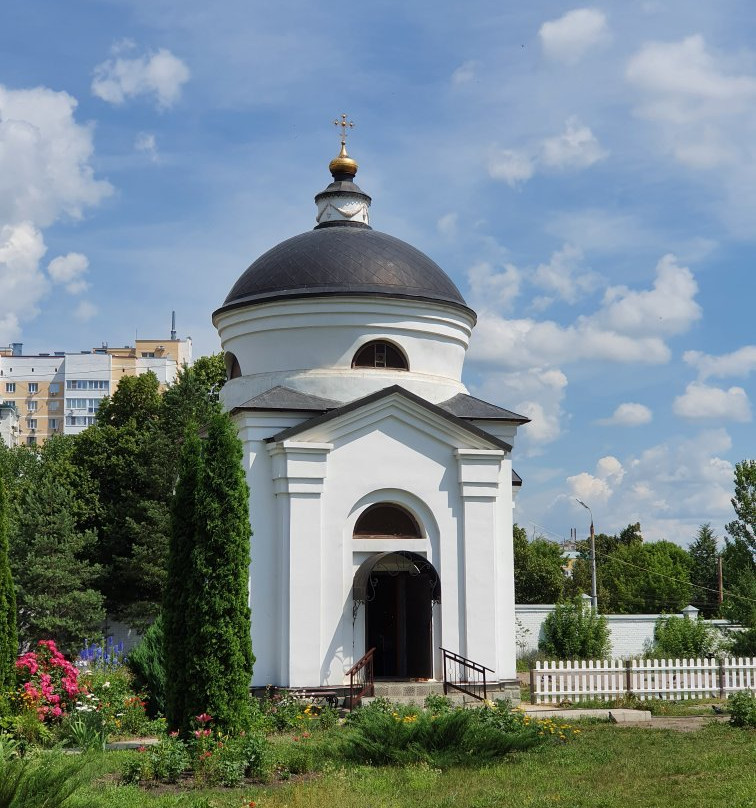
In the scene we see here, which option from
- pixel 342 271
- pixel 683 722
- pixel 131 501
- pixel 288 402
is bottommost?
pixel 683 722

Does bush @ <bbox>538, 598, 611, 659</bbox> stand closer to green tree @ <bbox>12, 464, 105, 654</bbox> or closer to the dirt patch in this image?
the dirt patch

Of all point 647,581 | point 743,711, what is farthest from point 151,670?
point 647,581

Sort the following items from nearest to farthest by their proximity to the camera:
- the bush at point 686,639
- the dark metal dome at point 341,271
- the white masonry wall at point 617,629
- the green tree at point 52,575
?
the dark metal dome at point 341,271 → the bush at point 686,639 → the white masonry wall at point 617,629 → the green tree at point 52,575

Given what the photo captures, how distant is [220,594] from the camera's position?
13938 millimetres

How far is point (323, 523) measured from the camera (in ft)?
63.1

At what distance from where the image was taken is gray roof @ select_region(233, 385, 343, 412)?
1986cm

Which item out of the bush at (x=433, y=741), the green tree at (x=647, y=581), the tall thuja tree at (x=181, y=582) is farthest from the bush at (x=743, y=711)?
the green tree at (x=647, y=581)

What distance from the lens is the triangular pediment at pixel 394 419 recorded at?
764 inches

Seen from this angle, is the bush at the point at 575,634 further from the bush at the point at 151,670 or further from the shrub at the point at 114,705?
the shrub at the point at 114,705

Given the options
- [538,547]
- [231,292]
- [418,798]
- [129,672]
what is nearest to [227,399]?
[231,292]

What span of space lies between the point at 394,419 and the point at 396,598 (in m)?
3.56

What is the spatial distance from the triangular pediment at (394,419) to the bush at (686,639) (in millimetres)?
11718

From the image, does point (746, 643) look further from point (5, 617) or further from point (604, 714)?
point (5, 617)

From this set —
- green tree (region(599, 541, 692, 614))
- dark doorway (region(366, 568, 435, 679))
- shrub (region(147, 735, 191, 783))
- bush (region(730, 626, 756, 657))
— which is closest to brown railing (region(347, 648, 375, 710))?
dark doorway (region(366, 568, 435, 679))
